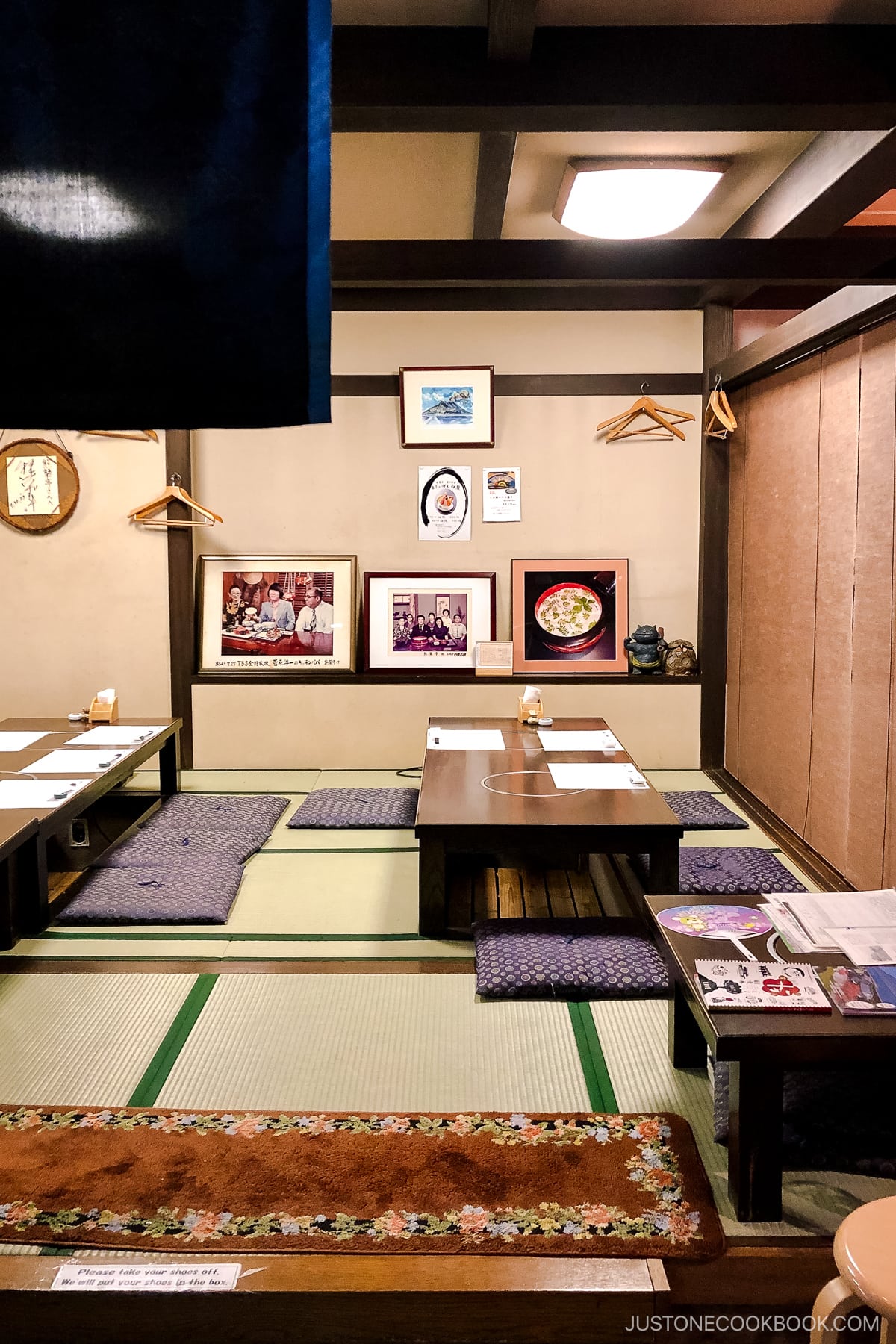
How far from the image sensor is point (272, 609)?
5.52 metres

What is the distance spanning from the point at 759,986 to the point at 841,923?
1.37 ft

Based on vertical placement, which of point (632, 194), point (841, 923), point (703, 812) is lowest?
point (703, 812)

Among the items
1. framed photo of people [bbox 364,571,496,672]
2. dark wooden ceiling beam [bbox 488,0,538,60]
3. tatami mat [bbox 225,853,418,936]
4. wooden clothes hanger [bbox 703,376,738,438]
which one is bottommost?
tatami mat [bbox 225,853,418,936]

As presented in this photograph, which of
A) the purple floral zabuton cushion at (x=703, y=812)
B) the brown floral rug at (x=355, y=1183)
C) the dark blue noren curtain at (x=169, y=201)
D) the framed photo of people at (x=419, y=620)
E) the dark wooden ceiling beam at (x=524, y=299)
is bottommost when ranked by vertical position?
the brown floral rug at (x=355, y=1183)

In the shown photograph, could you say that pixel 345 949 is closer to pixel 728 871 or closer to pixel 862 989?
pixel 728 871

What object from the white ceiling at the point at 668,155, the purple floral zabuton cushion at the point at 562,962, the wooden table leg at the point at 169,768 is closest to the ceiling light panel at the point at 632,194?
the white ceiling at the point at 668,155

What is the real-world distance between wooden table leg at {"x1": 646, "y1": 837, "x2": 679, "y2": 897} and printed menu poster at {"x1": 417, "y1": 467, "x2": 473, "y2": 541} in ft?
9.46

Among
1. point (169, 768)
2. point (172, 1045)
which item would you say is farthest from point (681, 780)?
point (172, 1045)

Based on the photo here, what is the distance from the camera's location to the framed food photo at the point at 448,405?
17.6 feet

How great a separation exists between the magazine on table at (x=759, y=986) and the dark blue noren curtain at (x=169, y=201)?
1.48m

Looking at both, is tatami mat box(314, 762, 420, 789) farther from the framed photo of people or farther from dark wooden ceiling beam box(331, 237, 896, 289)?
dark wooden ceiling beam box(331, 237, 896, 289)

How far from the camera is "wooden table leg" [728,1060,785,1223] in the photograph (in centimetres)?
180

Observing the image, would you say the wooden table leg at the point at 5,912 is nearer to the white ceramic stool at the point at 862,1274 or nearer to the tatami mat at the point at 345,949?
the tatami mat at the point at 345,949

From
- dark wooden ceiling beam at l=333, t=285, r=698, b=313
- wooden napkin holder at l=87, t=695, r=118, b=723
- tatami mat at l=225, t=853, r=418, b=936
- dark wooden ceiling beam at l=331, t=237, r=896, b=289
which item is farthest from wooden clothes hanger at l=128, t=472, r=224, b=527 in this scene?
tatami mat at l=225, t=853, r=418, b=936
